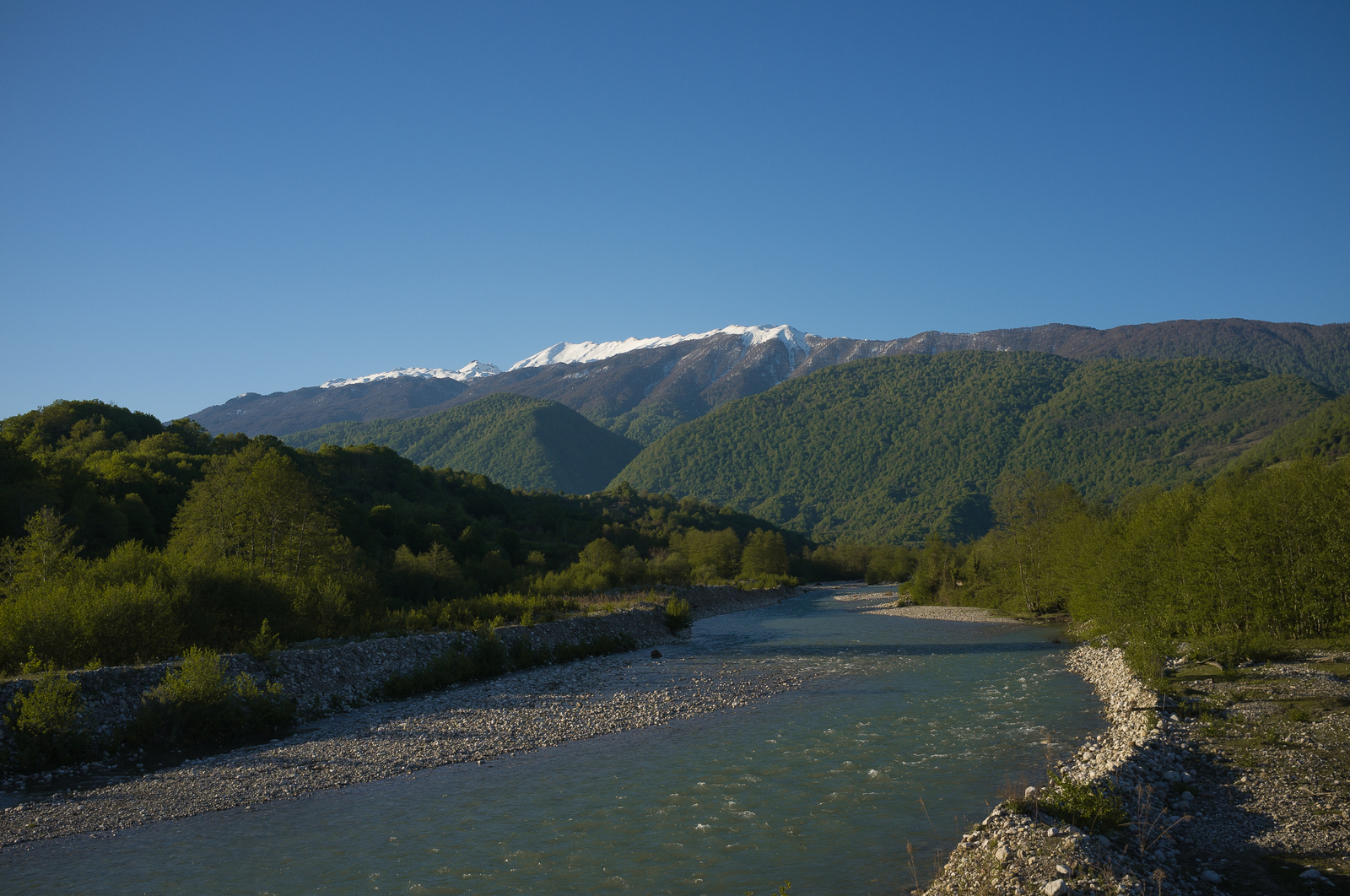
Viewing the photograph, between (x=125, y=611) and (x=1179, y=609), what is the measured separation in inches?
1448

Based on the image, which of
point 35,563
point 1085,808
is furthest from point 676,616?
point 1085,808

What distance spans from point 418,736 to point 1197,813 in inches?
696

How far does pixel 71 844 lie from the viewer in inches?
495

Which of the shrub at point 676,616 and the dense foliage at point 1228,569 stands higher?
the dense foliage at point 1228,569

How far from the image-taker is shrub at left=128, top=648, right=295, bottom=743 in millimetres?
18875

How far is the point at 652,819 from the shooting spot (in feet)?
43.7

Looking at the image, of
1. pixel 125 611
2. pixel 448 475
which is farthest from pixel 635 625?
pixel 448 475

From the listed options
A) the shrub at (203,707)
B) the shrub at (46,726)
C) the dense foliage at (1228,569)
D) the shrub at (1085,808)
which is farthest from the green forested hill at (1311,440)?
the shrub at (46,726)

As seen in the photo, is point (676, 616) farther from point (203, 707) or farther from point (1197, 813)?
point (1197, 813)

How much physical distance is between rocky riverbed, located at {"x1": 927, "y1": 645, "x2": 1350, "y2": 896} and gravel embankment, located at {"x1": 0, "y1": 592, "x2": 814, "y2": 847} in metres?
12.1

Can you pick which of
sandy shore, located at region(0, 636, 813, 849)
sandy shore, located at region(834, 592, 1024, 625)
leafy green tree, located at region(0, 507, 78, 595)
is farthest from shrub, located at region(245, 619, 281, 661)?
sandy shore, located at region(834, 592, 1024, 625)

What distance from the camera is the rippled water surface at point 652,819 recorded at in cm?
1097

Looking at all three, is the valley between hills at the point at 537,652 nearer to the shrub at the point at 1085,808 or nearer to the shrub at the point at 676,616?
the shrub at the point at 1085,808

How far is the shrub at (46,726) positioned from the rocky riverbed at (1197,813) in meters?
19.1
